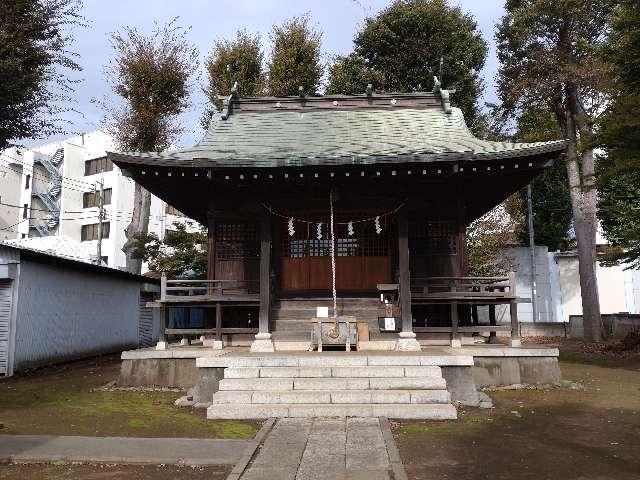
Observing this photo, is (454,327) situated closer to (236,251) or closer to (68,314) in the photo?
(236,251)

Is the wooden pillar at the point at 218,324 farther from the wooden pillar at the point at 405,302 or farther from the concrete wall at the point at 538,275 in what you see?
the concrete wall at the point at 538,275

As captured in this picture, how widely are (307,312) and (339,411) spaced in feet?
17.1

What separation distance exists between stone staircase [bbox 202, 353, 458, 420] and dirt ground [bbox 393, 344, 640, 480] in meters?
0.60

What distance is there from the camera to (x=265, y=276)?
1238 centimetres

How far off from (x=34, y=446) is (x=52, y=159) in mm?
47688

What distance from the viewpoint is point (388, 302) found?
13.0m

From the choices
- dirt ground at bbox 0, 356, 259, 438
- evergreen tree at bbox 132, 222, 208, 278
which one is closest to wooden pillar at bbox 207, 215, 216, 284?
dirt ground at bbox 0, 356, 259, 438

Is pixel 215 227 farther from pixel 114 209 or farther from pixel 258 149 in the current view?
pixel 114 209

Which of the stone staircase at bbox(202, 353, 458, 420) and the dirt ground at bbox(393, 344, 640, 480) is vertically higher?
the stone staircase at bbox(202, 353, 458, 420)

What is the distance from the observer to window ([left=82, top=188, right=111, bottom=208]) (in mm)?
44719

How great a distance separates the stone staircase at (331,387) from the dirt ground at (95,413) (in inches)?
24.4

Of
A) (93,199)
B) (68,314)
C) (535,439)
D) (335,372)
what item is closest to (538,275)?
(335,372)

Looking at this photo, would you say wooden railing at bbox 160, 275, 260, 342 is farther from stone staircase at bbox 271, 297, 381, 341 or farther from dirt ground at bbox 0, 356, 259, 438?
dirt ground at bbox 0, 356, 259, 438

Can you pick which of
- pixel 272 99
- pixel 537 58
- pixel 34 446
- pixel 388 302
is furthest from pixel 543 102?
pixel 34 446
